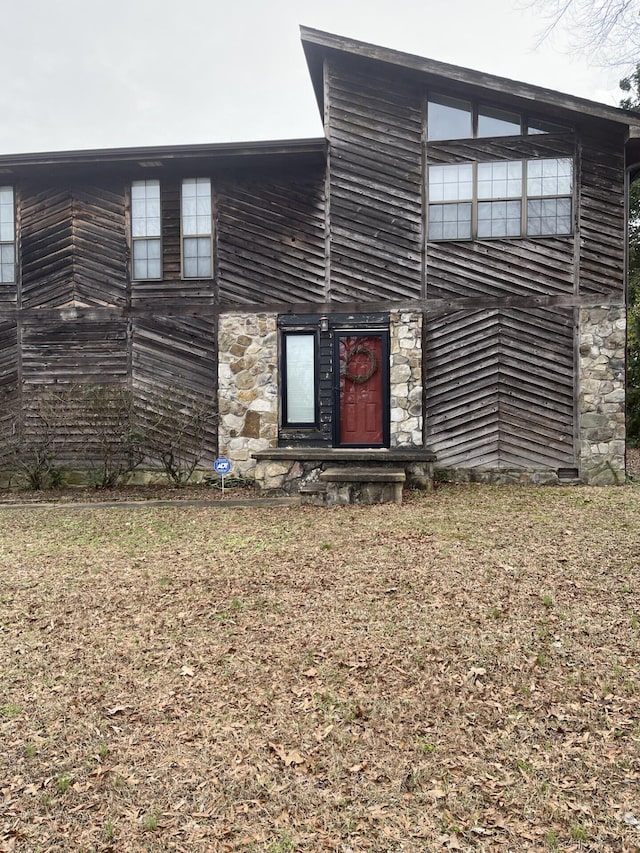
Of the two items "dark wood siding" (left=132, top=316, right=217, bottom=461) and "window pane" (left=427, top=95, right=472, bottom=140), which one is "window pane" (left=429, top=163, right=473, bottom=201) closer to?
"window pane" (left=427, top=95, right=472, bottom=140)

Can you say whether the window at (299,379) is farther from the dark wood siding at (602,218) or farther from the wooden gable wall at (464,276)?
the dark wood siding at (602,218)

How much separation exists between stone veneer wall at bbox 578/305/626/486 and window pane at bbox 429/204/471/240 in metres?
2.41

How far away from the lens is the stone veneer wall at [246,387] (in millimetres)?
9977

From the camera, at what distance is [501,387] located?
9.57 m

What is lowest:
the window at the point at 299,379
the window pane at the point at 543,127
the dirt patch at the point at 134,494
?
the dirt patch at the point at 134,494

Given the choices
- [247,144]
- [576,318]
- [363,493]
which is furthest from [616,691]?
[247,144]

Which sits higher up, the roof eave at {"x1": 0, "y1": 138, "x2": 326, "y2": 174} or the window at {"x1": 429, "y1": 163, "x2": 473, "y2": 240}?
the roof eave at {"x1": 0, "y1": 138, "x2": 326, "y2": 174}

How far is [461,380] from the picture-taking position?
966 centimetres

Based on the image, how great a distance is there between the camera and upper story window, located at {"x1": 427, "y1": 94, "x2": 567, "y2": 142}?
9430mm

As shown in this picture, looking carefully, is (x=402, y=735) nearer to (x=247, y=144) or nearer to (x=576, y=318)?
(x=576, y=318)

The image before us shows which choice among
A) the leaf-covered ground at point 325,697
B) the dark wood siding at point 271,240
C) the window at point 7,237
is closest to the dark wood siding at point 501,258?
the dark wood siding at point 271,240

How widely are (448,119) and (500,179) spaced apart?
1368 mm

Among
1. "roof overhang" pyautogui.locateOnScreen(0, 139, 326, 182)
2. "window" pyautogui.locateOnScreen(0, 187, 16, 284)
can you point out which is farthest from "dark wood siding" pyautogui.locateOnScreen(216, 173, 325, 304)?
"window" pyautogui.locateOnScreen(0, 187, 16, 284)

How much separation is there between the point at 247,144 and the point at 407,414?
5244 millimetres
